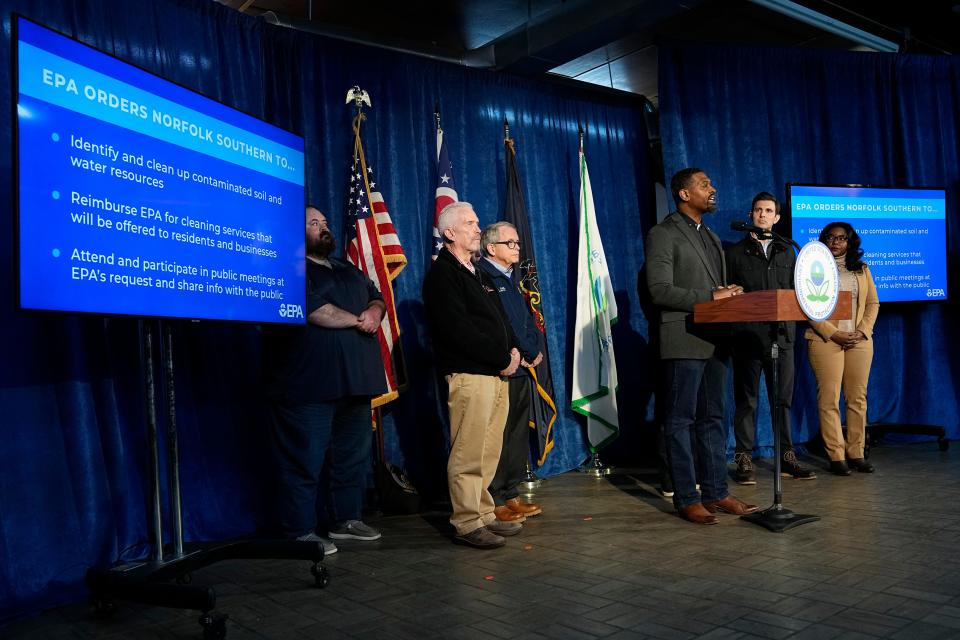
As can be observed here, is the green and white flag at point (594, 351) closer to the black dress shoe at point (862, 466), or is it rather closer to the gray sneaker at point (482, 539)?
the black dress shoe at point (862, 466)

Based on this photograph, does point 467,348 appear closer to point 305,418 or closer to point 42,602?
point 305,418

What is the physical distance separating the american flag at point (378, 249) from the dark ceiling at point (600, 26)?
1088 millimetres

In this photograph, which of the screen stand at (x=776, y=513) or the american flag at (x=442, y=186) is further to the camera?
the american flag at (x=442, y=186)

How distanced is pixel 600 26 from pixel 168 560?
4166 mm

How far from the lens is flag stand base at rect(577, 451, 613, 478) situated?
5.34m

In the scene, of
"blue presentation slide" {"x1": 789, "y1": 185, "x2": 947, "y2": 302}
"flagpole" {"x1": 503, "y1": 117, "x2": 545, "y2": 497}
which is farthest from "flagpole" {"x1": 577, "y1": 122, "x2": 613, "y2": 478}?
"blue presentation slide" {"x1": 789, "y1": 185, "x2": 947, "y2": 302}

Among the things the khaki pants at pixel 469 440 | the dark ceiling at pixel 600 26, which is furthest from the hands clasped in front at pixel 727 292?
the dark ceiling at pixel 600 26

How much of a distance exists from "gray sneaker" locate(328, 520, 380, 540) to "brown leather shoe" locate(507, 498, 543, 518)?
2.48 ft

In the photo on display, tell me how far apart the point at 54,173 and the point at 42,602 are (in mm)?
1574

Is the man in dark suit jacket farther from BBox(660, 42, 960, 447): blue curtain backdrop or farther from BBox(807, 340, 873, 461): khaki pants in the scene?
BBox(660, 42, 960, 447): blue curtain backdrop

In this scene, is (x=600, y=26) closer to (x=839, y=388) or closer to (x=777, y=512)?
(x=839, y=388)

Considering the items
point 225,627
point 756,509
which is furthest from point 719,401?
point 225,627

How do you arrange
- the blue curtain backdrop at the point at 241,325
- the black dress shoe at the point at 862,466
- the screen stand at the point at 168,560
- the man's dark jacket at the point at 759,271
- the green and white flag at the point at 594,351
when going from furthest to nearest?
the green and white flag at the point at 594,351 → the black dress shoe at the point at 862,466 → the man's dark jacket at the point at 759,271 → the blue curtain backdrop at the point at 241,325 → the screen stand at the point at 168,560

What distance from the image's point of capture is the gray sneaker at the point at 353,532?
3.62 meters
